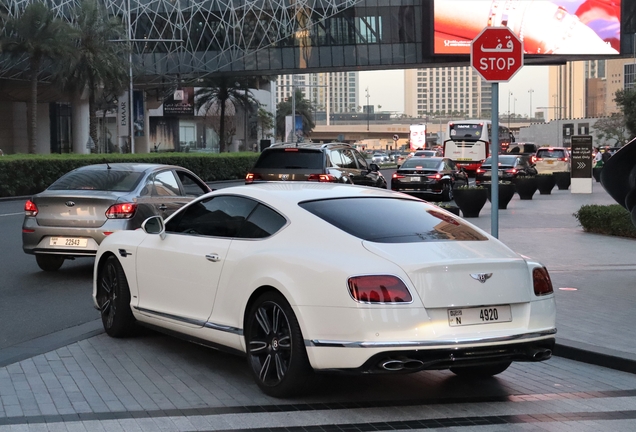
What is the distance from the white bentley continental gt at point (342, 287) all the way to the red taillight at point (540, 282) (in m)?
0.01

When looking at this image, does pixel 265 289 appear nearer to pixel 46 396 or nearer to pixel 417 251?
pixel 417 251

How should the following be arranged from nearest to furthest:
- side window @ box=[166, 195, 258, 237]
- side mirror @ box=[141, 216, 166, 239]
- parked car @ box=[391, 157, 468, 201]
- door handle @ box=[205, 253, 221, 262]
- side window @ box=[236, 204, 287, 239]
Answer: side window @ box=[236, 204, 287, 239]
door handle @ box=[205, 253, 221, 262]
side window @ box=[166, 195, 258, 237]
side mirror @ box=[141, 216, 166, 239]
parked car @ box=[391, 157, 468, 201]

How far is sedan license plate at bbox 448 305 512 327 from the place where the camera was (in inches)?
227

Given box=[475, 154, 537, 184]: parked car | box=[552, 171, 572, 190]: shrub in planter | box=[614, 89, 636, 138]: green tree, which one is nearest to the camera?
box=[552, 171, 572, 190]: shrub in planter

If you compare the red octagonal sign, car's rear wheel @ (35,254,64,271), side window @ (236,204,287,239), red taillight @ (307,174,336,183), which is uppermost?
the red octagonal sign

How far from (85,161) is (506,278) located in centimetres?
3263

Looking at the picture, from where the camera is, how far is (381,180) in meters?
23.7

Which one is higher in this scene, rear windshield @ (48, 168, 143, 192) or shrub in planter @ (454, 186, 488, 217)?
rear windshield @ (48, 168, 143, 192)

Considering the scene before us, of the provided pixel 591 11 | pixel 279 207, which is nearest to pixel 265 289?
pixel 279 207

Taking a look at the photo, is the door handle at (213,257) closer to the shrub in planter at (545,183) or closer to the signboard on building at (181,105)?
the shrub in planter at (545,183)

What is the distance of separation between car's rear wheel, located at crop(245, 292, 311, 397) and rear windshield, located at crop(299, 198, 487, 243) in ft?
Answer: 2.38

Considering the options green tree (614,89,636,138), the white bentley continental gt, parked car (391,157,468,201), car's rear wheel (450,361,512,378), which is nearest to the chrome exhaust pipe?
the white bentley continental gt

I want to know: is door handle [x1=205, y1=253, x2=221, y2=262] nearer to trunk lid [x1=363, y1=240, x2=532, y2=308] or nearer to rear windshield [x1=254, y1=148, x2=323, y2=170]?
trunk lid [x1=363, y1=240, x2=532, y2=308]

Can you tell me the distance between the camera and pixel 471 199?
2248 centimetres
